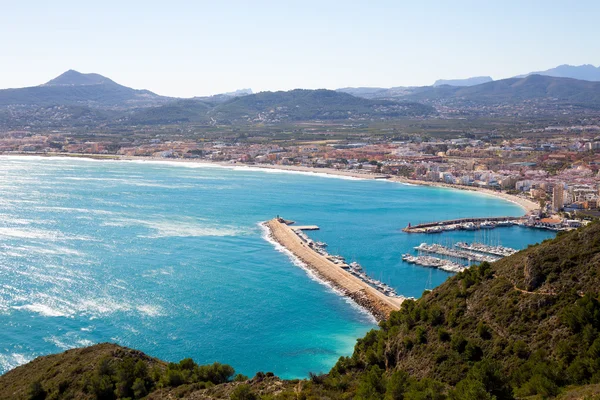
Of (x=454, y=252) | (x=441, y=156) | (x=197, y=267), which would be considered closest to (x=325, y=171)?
(x=441, y=156)

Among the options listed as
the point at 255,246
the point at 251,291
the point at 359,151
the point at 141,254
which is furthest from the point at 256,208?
the point at 359,151

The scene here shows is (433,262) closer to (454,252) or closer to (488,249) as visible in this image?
(454,252)

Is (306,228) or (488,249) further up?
(306,228)

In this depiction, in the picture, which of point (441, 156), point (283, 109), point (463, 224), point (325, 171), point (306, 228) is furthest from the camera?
point (283, 109)

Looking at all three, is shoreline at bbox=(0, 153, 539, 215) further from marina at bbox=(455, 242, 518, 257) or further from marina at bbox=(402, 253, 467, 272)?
marina at bbox=(402, 253, 467, 272)

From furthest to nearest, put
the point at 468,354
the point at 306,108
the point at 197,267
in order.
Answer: the point at 306,108
the point at 197,267
the point at 468,354

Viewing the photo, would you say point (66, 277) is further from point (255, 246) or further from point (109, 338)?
point (255, 246)

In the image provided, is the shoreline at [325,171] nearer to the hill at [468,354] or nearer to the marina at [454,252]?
the marina at [454,252]
